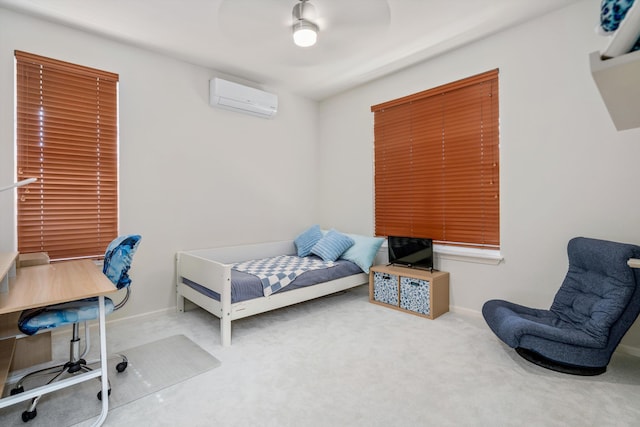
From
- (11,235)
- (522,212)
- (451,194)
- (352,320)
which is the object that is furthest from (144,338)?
(522,212)

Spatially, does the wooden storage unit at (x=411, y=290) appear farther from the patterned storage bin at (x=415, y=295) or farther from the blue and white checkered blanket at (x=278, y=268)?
the blue and white checkered blanket at (x=278, y=268)

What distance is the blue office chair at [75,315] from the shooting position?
1.79 metres

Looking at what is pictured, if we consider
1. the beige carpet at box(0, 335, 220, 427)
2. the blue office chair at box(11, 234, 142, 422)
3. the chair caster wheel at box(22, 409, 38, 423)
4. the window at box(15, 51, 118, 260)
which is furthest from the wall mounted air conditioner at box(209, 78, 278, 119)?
the chair caster wheel at box(22, 409, 38, 423)

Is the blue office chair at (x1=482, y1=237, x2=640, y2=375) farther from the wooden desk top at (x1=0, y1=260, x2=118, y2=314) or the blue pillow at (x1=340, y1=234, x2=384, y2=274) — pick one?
the wooden desk top at (x1=0, y1=260, x2=118, y2=314)

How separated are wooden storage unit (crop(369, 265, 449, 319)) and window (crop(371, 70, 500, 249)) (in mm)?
488

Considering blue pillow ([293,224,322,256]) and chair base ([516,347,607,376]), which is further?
blue pillow ([293,224,322,256])

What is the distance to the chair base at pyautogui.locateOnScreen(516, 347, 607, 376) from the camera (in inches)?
86.4

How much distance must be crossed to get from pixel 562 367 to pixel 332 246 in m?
2.43

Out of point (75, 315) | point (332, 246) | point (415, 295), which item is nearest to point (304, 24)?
point (332, 246)

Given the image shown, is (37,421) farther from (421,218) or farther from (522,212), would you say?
(522,212)

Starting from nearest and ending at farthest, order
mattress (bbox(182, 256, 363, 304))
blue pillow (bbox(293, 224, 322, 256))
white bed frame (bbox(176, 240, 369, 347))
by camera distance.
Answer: white bed frame (bbox(176, 240, 369, 347)) < mattress (bbox(182, 256, 363, 304)) < blue pillow (bbox(293, 224, 322, 256))

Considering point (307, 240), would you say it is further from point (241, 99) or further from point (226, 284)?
point (241, 99)

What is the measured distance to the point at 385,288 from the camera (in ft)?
12.1

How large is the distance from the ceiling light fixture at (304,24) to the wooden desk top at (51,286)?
2360 mm
